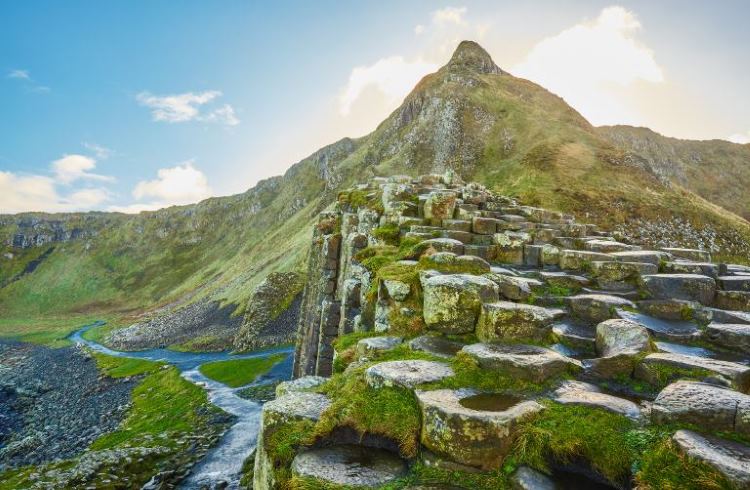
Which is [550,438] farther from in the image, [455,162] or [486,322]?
[455,162]

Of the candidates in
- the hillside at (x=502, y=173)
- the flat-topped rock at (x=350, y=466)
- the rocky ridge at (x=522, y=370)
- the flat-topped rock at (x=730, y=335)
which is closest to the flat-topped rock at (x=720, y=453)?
the rocky ridge at (x=522, y=370)

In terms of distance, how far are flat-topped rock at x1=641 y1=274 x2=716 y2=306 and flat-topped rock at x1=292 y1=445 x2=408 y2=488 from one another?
32.0 ft

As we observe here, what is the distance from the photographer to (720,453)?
4.52m

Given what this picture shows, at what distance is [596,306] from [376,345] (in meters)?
5.98

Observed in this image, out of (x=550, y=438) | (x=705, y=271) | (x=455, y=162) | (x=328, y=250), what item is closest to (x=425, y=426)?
(x=550, y=438)

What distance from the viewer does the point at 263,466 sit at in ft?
21.9

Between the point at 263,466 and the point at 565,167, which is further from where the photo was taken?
the point at 565,167

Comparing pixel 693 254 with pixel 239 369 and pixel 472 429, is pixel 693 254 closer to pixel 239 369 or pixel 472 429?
pixel 472 429

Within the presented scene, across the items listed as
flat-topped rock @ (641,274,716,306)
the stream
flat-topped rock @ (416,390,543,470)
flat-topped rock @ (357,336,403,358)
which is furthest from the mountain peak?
flat-topped rock @ (416,390,543,470)

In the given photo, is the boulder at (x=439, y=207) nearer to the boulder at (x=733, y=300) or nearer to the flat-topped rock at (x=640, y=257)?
the flat-topped rock at (x=640, y=257)

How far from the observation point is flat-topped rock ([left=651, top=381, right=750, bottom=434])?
505cm

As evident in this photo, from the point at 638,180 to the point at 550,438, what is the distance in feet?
297

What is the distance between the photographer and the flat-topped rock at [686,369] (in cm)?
638

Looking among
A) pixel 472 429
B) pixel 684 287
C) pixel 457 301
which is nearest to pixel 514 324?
pixel 457 301
